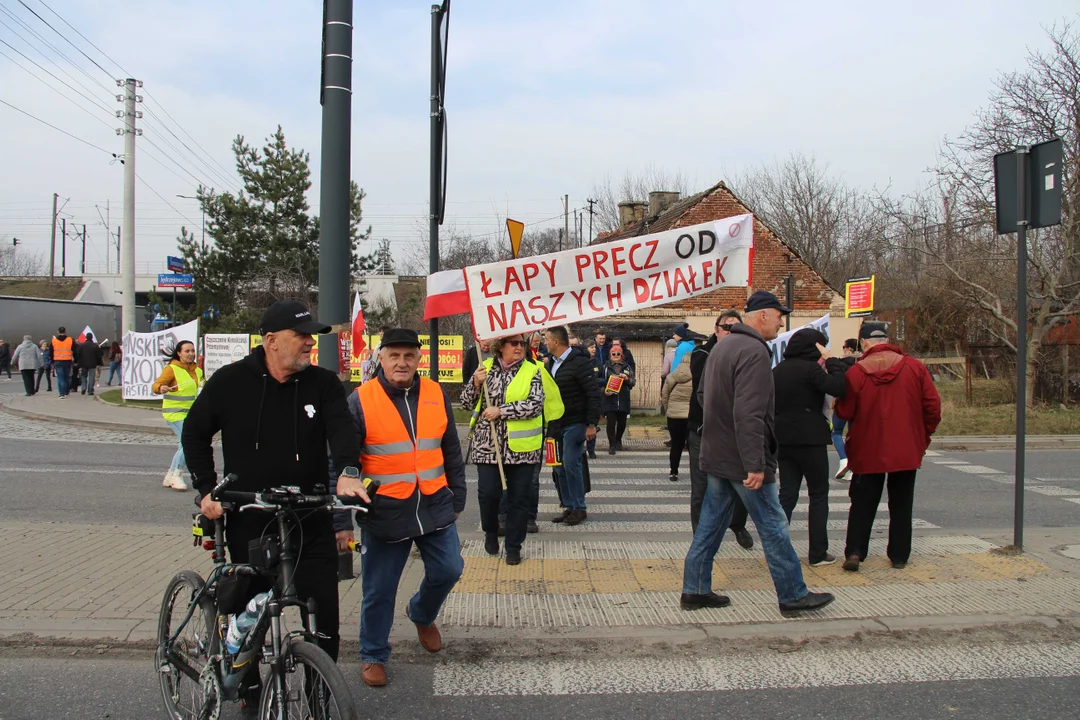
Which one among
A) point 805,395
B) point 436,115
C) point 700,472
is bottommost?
point 700,472

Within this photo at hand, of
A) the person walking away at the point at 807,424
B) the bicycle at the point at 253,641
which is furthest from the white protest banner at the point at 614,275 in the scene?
the bicycle at the point at 253,641

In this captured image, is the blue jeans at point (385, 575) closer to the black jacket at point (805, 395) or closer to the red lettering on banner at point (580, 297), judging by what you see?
the red lettering on banner at point (580, 297)

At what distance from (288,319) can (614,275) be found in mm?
3433

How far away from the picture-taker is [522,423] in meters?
6.17

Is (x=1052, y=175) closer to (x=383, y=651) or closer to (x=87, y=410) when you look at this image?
(x=383, y=651)

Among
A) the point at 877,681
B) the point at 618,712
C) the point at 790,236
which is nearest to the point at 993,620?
the point at 877,681

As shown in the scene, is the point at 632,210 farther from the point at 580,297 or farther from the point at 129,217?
the point at 580,297

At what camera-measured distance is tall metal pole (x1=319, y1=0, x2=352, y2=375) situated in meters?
5.57

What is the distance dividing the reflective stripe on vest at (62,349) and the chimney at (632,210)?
20.8 meters

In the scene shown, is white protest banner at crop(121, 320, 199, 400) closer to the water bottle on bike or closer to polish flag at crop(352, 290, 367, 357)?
polish flag at crop(352, 290, 367, 357)

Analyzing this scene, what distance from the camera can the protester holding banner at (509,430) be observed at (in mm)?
6156

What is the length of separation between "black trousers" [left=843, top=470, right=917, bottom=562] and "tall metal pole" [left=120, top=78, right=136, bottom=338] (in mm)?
21416

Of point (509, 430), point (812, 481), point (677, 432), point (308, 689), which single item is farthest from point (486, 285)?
point (677, 432)

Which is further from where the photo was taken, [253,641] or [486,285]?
[486,285]
